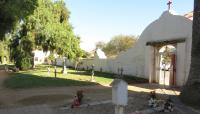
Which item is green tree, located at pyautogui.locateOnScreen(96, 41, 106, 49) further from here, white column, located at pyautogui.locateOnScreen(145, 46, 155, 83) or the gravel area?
the gravel area

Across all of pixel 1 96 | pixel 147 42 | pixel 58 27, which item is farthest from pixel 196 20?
pixel 58 27

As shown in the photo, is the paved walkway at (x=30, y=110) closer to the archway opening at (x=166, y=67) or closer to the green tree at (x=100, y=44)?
the archway opening at (x=166, y=67)

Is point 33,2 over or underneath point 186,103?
over

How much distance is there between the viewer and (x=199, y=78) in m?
11.8

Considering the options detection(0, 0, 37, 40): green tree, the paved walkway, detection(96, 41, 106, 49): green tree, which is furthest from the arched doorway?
detection(96, 41, 106, 49): green tree

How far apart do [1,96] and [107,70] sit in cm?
2107

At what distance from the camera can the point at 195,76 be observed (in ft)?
39.4

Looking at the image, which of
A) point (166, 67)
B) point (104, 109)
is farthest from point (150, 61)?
point (104, 109)

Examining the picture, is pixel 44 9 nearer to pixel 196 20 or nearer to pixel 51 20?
pixel 51 20

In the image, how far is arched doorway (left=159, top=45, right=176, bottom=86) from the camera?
21.3m

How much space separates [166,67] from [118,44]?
51324mm

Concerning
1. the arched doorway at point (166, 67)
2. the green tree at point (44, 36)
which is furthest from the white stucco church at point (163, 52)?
the green tree at point (44, 36)

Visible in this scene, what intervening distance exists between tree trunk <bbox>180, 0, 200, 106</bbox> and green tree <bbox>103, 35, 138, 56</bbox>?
5980 cm

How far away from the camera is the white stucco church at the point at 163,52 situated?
2039cm
